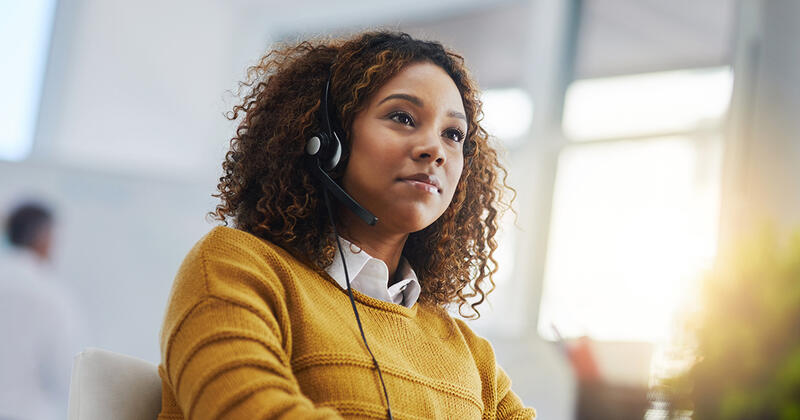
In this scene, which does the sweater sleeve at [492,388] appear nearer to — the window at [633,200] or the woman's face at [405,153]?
the woman's face at [405,153]

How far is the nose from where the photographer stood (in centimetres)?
122

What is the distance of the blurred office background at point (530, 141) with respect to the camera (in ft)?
10.8

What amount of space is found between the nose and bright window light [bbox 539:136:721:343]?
7.72 ft

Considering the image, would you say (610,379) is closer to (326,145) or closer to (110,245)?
(326,145)

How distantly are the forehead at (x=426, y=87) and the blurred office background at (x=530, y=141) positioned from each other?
5.73ft

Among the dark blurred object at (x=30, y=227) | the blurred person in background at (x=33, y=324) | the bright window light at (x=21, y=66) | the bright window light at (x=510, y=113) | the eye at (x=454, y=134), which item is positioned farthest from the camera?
the bright window light at (x=510, y=113)

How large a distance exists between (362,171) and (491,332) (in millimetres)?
2785

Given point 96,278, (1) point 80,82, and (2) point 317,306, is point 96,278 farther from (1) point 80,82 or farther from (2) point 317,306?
(2) point 317,306

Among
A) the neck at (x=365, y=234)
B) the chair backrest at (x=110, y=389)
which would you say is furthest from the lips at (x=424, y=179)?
the chair backrest at (x=110, y=389)

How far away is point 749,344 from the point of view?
88 centimetres

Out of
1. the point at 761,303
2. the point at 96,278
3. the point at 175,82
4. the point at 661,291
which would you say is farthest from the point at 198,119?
the point at 761,303

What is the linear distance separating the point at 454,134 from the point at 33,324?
233 centimetres

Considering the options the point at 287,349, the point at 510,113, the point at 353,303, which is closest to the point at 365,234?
the point at 353,303

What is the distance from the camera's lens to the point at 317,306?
43.7 inches
